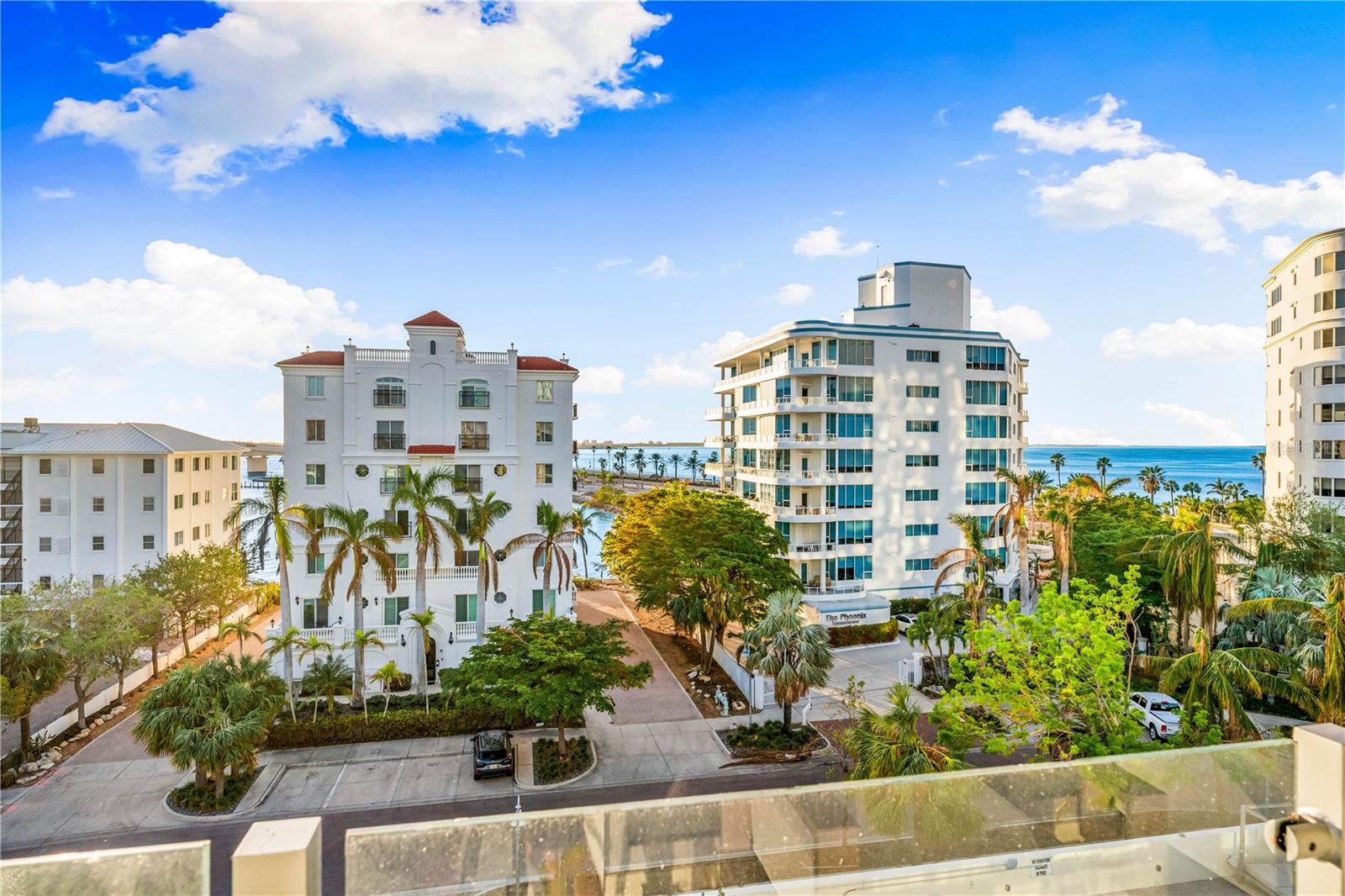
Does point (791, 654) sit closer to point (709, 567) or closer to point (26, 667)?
point (709, 567)

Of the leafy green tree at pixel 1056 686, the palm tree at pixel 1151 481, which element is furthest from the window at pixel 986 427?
the palm tree at pixel 1151 481

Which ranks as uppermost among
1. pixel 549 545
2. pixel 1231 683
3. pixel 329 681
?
pixel 549 545

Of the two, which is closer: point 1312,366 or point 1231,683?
point 1231,683

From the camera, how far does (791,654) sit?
20.7m

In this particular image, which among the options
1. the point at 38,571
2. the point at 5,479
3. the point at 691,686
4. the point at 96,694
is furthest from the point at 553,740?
the point at 5,479

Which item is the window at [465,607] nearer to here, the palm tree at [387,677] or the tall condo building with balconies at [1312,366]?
the palm tree at [387,677]

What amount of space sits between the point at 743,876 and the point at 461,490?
80.4 ft

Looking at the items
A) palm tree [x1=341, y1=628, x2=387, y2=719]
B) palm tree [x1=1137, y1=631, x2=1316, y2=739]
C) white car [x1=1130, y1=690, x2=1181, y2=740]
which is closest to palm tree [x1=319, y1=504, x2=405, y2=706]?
palm tree [x1=341, y1=628, x2=387, y2=719]

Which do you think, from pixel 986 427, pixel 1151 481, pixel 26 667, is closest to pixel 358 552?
pixel 26 667

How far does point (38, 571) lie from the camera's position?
125 ft

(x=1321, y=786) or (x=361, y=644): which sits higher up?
(x=1321, y=786)

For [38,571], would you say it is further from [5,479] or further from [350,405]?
[350,405]

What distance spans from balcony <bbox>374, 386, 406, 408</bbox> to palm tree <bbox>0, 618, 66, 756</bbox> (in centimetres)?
1218

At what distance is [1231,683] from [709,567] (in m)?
16.0
